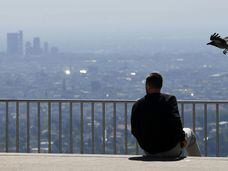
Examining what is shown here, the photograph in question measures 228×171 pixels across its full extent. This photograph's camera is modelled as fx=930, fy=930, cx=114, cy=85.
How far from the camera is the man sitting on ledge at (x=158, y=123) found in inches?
426

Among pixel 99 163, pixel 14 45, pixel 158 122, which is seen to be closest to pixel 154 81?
pixel 158 122

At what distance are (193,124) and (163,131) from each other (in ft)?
8.82

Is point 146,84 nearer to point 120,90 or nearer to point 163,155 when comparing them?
point 163,155

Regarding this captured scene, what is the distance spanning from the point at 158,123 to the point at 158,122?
0.04ft

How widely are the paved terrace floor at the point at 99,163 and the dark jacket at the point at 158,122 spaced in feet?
0.76

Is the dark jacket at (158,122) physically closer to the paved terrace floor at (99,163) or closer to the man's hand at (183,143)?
the man's hand at (183,143)

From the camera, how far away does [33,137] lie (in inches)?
688

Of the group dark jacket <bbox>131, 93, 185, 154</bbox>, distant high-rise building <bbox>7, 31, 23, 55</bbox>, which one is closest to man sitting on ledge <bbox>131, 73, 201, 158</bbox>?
dark jacket <bbox>131, 93, 185, 154</bbox>

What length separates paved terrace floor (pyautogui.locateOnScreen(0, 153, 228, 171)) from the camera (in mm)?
10266

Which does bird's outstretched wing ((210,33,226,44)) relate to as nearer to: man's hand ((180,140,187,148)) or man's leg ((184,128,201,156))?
man's hand ((180,140,187,148))

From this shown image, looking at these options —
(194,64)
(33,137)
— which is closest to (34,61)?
(194,64)

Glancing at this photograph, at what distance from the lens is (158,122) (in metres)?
10.9

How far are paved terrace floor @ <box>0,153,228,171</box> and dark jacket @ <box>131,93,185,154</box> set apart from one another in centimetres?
23

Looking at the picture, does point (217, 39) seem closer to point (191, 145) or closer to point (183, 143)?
point (183, 143)
